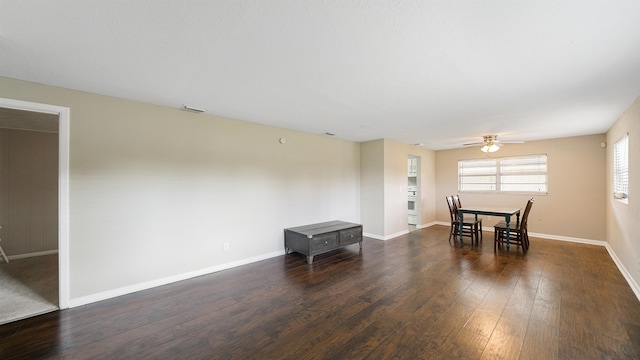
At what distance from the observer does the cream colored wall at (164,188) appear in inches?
107

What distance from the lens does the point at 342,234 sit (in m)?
4.55

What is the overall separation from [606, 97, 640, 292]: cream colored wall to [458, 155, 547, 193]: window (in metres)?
1.61

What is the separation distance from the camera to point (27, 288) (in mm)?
3059

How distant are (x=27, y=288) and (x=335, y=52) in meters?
4.48

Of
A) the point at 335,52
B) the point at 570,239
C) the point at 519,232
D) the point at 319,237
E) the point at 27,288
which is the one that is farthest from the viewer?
the point at 570,239

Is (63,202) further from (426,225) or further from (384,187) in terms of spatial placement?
(426,225)

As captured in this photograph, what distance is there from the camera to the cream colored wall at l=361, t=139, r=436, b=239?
18.4 feet

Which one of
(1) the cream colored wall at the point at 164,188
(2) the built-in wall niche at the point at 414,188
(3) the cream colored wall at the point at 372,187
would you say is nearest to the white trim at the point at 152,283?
(1) the cream colored wall at the point at 164,188

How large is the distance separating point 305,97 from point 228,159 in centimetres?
167

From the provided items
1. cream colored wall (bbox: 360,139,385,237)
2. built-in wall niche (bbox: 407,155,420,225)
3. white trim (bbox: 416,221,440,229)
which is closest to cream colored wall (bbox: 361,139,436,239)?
cream colored wall (bbox: 360,139,385,237)

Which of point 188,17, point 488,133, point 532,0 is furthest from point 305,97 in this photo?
point 488,133

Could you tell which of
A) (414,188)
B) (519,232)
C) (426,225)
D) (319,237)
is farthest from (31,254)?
(519,232)

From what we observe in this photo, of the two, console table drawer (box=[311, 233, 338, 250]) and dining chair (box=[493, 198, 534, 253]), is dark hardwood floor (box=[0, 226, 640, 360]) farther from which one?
dining chair (box=[493, 198, 534, 253])

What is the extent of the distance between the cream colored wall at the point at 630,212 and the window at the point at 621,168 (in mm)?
107
